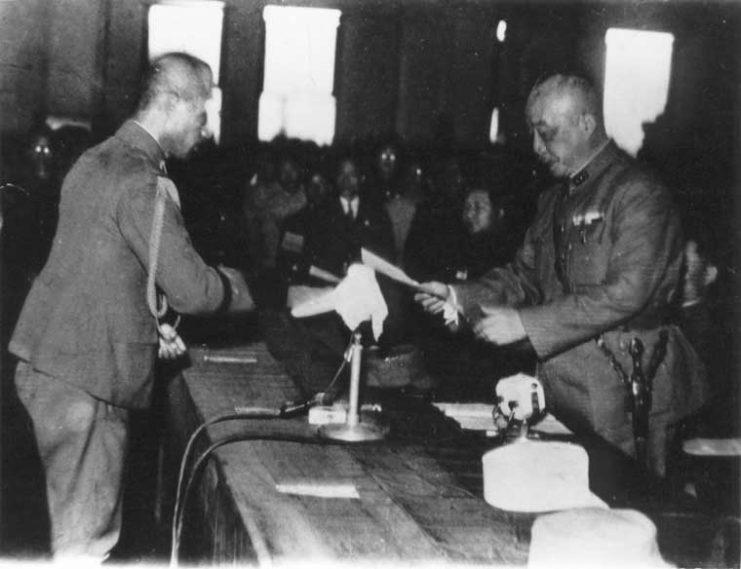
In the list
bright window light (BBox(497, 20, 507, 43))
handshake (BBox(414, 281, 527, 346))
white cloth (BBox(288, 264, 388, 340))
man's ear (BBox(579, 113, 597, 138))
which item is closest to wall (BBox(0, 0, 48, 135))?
bright window light (BBox(497, 20, 507, 43))

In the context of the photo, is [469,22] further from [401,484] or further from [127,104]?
[401,484]

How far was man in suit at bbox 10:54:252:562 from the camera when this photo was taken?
2383 mm

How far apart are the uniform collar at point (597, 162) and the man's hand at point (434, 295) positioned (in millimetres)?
594

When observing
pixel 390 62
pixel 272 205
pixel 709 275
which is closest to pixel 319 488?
pixel 709 275

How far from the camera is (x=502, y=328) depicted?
9.04 feet

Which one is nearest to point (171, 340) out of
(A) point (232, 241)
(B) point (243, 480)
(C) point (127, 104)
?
(B) point (243, 480)

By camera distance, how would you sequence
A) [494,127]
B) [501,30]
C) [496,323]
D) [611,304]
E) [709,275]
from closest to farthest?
[611,304] → [496,323] → [709,275] → [501,30] → [494,127]

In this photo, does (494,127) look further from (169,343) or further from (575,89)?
(169,343)

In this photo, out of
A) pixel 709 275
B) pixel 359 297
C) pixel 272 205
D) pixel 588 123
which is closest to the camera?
pixel 359 297

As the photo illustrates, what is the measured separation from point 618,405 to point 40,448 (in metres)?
1.74

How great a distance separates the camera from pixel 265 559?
144 cm

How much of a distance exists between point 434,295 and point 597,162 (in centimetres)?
72

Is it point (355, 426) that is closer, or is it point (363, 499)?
point (363, 499)

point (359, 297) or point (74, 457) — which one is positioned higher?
point (359, 297)
